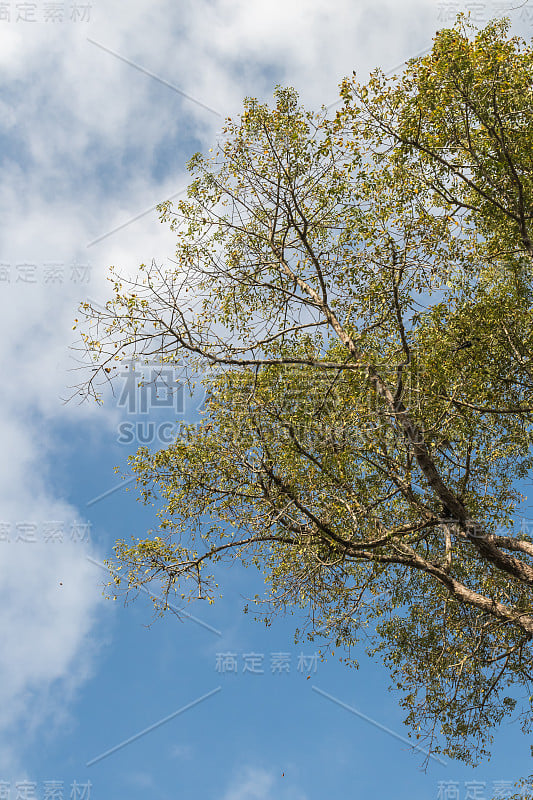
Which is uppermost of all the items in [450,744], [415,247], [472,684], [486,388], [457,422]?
[415,247]

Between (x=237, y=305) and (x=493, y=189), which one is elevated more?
(x=493, y=189)

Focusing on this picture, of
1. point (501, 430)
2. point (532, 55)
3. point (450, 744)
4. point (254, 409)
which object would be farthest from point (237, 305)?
point (450, 744)

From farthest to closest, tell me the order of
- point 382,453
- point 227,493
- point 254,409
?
point 227,493 < point 254,409 < point 382,453

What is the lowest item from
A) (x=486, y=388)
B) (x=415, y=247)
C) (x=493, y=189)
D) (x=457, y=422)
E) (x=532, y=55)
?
(x=457, y=422)

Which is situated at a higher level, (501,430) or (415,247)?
(415,247)

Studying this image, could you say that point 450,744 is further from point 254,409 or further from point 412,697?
point 254,409

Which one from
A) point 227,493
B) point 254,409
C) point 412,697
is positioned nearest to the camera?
point 254,409

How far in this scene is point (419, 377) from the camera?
35.6ft

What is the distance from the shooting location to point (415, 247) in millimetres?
11336

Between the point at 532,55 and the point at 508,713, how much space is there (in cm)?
1308

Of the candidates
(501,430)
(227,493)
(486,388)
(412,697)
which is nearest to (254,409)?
(227,493)

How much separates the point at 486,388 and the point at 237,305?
16.3 ft

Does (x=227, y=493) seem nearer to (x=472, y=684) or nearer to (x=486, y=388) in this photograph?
(x=486, y=388)

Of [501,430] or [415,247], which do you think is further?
[501,430]
